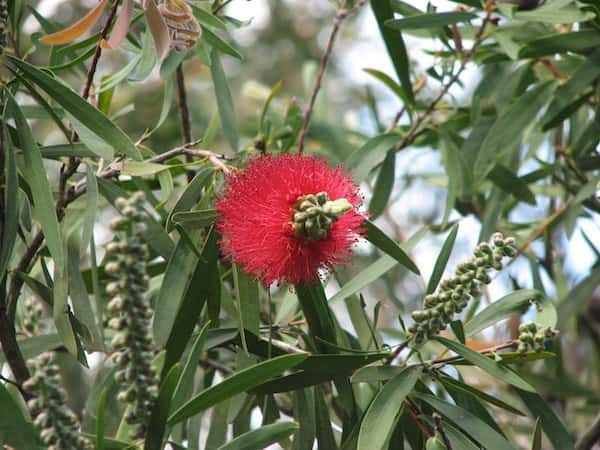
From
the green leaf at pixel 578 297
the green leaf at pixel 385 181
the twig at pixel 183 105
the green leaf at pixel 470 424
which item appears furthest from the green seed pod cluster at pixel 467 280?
the green leaf at pixel 578 297

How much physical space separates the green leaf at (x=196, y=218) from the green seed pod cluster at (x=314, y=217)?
110 millimetres

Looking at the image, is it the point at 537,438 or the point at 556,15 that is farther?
the point at 556,15

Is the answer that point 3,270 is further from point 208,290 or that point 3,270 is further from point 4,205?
point 208,290

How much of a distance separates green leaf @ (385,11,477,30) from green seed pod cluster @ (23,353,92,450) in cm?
75

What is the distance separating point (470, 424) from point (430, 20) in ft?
1.93

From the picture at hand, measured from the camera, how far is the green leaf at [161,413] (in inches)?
32.5

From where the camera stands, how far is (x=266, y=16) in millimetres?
4305

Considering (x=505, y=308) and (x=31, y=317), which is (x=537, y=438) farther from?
(x=31, y=317)

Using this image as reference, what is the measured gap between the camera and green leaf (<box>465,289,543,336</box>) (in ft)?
3.66

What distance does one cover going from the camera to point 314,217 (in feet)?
2.96

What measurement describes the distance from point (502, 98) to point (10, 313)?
898mm

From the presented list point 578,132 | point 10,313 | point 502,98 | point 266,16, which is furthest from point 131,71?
point 266,16

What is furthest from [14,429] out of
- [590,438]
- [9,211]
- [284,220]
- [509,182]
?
[509,182]

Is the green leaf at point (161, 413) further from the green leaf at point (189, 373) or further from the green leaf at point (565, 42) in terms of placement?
the green leaf at point (565, 42)
